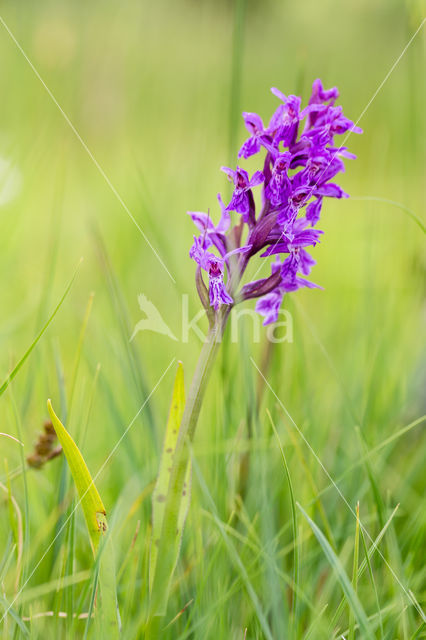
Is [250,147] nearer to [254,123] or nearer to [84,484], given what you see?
[254,123]

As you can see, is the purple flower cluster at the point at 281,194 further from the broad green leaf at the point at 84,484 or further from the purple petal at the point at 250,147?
the broad green leaf at the point at 84,484

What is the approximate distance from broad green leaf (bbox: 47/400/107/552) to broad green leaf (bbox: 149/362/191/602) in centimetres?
6

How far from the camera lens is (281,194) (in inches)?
26.9

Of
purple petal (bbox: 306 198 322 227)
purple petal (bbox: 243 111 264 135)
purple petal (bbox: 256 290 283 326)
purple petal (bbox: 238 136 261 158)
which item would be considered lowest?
purple petal (bbox: 256 290 283 326)

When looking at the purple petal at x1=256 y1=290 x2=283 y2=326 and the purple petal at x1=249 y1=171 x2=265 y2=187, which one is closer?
the purple petal at x1=249 y1=171 x2=265 y2=187

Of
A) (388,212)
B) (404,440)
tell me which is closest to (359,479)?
(404,440)

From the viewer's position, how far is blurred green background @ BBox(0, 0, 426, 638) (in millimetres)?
858

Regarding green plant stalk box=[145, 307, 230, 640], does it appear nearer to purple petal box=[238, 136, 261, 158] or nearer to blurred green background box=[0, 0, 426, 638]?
blurred green background box=[0, 0, 426, 638]

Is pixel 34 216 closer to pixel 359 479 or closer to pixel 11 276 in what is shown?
pixel 11 276

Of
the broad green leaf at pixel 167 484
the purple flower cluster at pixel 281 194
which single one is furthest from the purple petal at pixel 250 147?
the broad green leaf at pixel 167 484

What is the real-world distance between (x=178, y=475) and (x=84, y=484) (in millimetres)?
103

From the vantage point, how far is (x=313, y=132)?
0.69m

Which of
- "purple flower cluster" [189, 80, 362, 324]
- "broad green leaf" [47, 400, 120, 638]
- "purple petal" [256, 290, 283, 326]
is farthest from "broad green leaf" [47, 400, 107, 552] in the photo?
"purple petal" [256, 290, 283, 326]

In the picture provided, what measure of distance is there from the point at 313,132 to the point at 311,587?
62 cm
